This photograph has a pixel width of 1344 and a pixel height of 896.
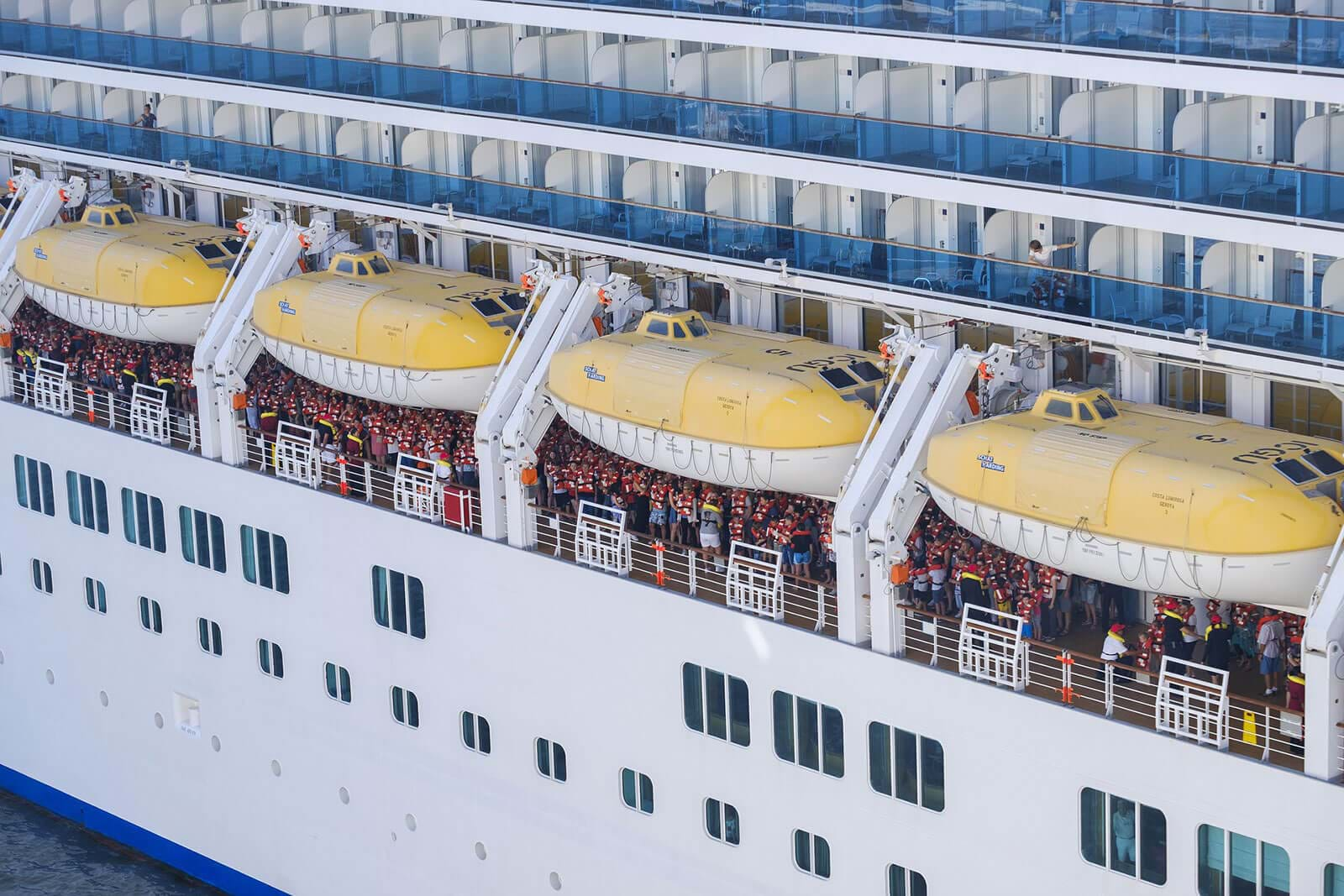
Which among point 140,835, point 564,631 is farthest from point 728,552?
point 140,835

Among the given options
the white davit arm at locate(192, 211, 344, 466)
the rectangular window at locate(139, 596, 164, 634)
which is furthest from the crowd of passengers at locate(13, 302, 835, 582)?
the rectangular window at locate(139, 596, 164, 634)

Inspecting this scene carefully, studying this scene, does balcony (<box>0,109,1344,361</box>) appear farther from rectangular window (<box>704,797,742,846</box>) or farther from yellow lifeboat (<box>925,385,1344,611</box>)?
rectangular window (<box>704,797,742,846</box>)

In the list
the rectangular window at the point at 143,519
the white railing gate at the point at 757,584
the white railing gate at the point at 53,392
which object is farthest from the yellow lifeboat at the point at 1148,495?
the white railing gate at the point at 53,392

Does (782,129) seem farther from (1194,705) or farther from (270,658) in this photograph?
(270,658)

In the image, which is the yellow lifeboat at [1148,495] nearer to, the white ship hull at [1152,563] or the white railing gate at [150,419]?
the white ship hull at [1152,563]

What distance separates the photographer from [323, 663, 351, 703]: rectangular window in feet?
77.8

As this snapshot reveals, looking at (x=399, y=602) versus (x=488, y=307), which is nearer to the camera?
(x=399, y=602)

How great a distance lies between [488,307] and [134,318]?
18.4 ft

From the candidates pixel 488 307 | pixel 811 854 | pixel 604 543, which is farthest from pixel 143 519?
pixel 811 854

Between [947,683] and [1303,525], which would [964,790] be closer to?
[947,683]

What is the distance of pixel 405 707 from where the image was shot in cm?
2308

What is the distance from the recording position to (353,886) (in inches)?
953

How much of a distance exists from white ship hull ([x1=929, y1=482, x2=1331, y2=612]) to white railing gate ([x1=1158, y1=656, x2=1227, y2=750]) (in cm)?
64

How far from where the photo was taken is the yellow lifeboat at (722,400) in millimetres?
19469
